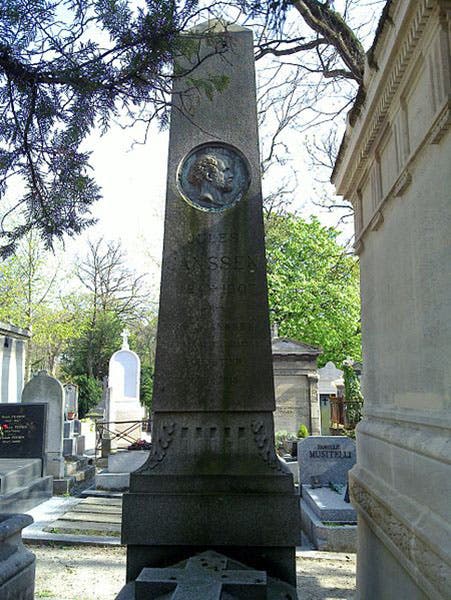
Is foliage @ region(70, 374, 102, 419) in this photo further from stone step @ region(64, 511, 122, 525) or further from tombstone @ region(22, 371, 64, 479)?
stone step @ region(64, 511, 122, 525)

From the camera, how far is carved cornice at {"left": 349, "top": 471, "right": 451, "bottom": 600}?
225cm

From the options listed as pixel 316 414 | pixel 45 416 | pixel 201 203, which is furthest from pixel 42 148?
pixel 316 414

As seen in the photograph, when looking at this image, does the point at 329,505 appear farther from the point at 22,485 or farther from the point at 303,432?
the point at 303,432

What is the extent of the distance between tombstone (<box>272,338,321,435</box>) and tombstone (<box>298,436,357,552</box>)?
755 centimetres

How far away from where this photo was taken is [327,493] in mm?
8102

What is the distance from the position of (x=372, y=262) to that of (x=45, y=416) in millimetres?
7693

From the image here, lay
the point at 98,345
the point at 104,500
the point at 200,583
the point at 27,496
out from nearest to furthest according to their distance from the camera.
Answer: the point at 200,583 < the point at 27,496 < the point at 104,500 < the point at 98,345

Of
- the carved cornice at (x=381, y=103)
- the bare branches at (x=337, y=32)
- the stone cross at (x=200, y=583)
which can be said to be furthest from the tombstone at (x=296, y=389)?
the stone cross at (x=200, y=583)

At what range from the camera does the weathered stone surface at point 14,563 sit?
3.43 m

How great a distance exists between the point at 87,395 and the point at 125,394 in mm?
12529

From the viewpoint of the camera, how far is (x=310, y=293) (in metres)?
26.1

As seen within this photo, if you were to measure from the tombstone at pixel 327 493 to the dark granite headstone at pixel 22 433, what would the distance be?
4755 millimetres

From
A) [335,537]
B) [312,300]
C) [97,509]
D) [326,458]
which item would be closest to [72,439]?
[97,509]

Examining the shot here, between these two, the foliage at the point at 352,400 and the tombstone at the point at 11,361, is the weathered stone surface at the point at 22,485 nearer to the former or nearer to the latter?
the tombstone at the point at 11,361
